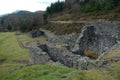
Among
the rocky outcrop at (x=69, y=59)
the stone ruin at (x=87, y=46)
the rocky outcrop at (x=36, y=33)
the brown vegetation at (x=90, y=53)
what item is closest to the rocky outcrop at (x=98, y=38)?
the stone ruin at (x=87, y=46)

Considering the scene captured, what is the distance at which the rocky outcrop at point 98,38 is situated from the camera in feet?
139

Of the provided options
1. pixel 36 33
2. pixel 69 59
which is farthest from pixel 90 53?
pixel 36 33

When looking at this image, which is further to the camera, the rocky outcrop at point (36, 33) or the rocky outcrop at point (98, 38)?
the rocky outcrop at point (36, 33)

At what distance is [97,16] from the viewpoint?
96.6 m

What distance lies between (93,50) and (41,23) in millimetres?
104879

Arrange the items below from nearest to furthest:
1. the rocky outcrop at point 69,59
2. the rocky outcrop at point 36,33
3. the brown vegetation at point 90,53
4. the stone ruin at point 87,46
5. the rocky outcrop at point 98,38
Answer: the rocky outcrop at point 69,59, the stone ruin at point 87,46, the rocky outcrop at point 98,38, the brown vegetation at point 90,53, the rocky outcrop at point 36,33

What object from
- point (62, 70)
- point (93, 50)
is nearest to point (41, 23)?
point (93, 50)

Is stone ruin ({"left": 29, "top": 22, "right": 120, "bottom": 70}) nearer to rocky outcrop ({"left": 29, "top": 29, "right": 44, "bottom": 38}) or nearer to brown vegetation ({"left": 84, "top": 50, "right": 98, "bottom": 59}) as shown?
brown vegetation ({"left": 84, "top": 50, "right": 98, "bottom": 59})

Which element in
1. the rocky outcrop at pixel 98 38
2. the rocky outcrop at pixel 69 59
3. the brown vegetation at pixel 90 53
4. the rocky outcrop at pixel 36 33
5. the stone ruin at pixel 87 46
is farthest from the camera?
the rocky outcrop at pixel 36 33

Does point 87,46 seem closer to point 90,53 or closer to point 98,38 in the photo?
point 90,53

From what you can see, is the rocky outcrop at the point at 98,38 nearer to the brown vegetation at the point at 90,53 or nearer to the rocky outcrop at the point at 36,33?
the brown vegetation at the point at 90,53

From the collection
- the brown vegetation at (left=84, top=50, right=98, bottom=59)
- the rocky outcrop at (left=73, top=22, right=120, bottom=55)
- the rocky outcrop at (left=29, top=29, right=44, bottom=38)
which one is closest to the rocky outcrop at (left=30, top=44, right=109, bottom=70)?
the brown vegetation at (left=84, top=50, right=98, bottom=59)

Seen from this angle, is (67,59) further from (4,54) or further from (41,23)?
(41,23)

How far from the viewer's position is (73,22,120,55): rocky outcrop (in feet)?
139
